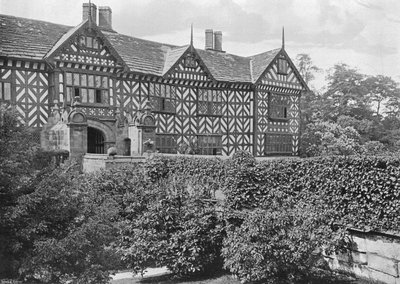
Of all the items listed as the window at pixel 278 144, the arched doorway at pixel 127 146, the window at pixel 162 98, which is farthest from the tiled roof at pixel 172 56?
the window at pixel 278 144

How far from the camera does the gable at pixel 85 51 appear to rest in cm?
2036

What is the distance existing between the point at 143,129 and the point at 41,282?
15.4m

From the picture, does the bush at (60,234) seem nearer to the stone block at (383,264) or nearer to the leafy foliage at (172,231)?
the leafy foliage at (172,231)

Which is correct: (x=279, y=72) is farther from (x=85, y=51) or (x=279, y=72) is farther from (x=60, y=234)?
(x=60, y=234)

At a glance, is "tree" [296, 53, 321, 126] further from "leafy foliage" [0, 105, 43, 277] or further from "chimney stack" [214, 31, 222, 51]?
"leafy foliage" [0, 105, 43, 277]

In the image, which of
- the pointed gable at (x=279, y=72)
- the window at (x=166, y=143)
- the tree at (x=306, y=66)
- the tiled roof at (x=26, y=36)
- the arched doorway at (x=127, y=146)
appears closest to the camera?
the tiled roof at (x=26, y=36)

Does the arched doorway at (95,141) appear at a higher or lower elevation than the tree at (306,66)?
lower

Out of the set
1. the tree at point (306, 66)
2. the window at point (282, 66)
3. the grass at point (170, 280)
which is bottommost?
the grass at point (170, 280)

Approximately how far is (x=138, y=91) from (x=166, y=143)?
346 cm

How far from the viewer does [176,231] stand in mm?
10617

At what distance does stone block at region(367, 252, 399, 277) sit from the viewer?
8523mm

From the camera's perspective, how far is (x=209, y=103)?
1071 inches

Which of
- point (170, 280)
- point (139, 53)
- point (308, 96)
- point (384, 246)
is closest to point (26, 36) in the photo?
point (139, 53)

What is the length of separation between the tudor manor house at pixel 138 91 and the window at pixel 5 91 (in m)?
0.05
